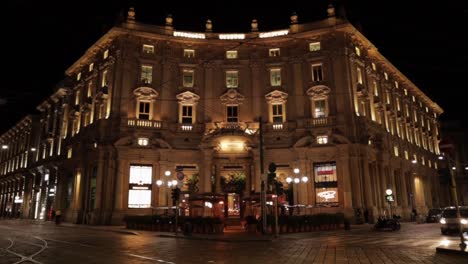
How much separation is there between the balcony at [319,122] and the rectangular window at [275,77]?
18.3 feet

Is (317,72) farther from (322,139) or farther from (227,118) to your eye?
(227,118)

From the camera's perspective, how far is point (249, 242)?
20453mm

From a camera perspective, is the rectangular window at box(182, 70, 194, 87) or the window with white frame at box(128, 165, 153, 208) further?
the rectangular window at box(182, 70, 194, 87)

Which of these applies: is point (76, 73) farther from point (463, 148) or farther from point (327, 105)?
point (463, 148)

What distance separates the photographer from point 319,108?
131ft

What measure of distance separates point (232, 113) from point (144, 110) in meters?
9.24

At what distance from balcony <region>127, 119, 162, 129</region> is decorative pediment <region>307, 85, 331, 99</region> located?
15856 mm

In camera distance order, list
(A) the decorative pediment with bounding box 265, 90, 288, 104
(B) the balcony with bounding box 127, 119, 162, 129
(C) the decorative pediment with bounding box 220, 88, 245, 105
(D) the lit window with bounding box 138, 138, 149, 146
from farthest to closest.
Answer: (C) the decorative pediment with bounding box 220, 88, 245, 105, (A) the decorative pediment with bounding box 265, 90, 288, 104, (D) the lit window with bounding box 138, 138, 149, 146, (B) the balcony with bounding box 127, 119, 162, 129

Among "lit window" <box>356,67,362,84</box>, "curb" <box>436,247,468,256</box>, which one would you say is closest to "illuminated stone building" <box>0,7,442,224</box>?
"lit window" <box>356,67,362,84</box>

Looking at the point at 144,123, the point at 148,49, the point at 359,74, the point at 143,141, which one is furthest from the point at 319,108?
the point at 148,49

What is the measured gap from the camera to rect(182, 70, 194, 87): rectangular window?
42188 millimetres

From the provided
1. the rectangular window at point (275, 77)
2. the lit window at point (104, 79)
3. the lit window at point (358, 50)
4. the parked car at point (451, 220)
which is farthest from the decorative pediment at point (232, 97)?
the parked car at point (451, 220)

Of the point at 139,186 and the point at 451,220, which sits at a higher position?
the point at 139,186

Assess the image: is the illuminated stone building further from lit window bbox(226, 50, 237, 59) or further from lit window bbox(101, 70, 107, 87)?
lit window bbox(226, 50, 237, 59)
